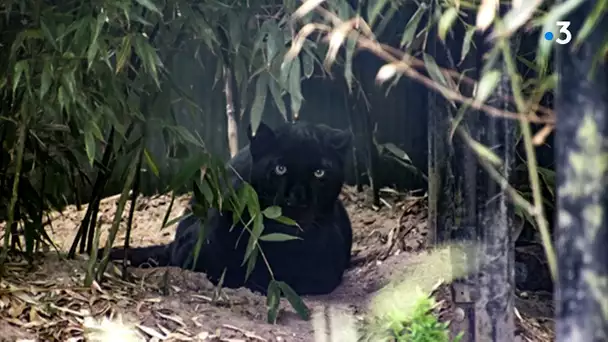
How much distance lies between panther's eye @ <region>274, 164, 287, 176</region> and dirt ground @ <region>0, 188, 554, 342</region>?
40cm

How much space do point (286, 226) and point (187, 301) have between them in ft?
1.98

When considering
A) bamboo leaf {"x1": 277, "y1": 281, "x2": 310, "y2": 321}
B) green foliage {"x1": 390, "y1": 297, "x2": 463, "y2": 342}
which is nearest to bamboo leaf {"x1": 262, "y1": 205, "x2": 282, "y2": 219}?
bamboo leaf {"x1": 277, "y1": 281, "x2": 310, "y2": 321}

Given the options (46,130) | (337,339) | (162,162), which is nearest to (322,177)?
(162,162)

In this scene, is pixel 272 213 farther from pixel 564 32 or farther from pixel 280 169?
pixel 564 32

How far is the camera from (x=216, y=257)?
117 inches

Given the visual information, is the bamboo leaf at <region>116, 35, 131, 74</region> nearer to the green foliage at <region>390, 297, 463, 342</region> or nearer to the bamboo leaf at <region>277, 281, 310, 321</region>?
the bamboo leaf at <region>277, 281, 310, 321</region>

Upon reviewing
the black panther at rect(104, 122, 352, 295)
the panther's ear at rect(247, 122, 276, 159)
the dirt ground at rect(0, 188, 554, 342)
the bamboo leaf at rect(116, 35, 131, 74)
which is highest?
the bamboo leaf at rect(116, 35, 131, 74)

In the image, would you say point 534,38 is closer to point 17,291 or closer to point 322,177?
point 322,177

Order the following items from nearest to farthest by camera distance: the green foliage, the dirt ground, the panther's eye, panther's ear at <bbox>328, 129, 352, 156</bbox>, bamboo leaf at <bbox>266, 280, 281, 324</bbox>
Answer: the green foliage, the dirt ground, bamboo leaf at <bbox>266, 280, 281, 324</bbox>, the panther's eye, panther's ear at <bbox>328, 129, 352, 156</bbox>

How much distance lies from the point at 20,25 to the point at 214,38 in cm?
52

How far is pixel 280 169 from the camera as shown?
2953mm

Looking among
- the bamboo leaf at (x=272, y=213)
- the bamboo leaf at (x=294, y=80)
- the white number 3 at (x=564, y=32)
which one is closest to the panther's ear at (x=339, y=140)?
the bamboo leaf at (x=272, y=213)

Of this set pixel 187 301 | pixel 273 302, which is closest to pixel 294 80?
pixel 273 302

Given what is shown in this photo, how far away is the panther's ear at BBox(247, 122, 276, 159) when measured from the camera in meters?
2.98
